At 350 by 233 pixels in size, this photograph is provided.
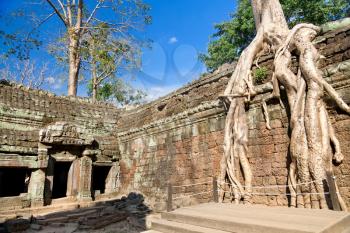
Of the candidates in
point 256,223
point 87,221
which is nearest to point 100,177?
point 87,221

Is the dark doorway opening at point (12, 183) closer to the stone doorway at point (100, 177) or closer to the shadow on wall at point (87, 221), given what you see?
the stone doorway at point (100, 177)

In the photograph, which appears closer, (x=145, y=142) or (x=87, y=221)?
(x=87, y=221)

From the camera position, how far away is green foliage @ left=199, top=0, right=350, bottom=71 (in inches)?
539

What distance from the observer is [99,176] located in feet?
38.1

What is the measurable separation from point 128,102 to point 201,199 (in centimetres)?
2014

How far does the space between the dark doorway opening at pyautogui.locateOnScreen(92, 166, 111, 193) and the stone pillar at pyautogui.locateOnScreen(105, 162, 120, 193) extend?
0.22 metres

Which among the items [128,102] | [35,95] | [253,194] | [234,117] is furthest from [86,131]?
[128,102]

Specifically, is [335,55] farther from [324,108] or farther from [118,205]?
[118,205]

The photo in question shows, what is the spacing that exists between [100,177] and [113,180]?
115cm

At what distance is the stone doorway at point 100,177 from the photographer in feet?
35.8

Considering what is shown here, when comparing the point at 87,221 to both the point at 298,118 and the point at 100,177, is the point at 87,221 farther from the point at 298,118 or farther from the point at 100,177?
the point at 298,118

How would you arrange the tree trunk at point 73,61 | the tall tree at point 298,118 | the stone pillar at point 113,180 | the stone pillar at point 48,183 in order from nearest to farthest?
1. the tall tree at point 298,118
2. the stone pillar at point 48,183
3. the stone pillar at point 113,180
4. the tree trunk at point 73,61

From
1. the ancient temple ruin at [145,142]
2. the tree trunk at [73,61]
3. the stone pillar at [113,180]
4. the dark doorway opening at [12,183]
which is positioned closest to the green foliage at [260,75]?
the ancient temple ruin at [145,142]

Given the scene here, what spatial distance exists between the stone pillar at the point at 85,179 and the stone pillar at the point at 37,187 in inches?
53.1
